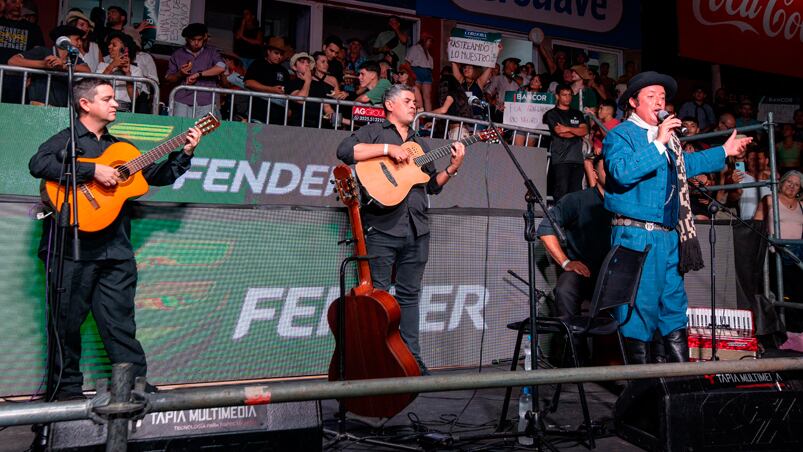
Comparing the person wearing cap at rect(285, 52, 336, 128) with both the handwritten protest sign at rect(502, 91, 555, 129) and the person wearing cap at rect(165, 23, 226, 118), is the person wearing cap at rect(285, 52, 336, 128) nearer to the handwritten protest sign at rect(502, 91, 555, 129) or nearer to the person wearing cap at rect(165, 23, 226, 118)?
the person wearing cap at rect(165, 23, 226, 118)

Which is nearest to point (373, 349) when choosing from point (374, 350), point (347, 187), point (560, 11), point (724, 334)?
point (374, 350)

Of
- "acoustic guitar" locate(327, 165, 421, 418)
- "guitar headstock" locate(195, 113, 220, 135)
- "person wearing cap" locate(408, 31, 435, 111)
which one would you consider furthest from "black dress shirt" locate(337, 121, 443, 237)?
"person wearing cap" locate(408, 31, 435, 111)

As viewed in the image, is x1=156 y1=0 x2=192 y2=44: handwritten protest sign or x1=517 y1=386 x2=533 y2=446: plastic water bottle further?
x1=156 y1=0 x2=192 y2=44: handwritten protest sign

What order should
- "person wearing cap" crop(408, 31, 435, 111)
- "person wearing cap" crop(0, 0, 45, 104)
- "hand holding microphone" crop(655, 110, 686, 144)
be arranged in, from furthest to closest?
"person wearing cap" crop(408, 31, 435, 111)
"person wearing cap" crop(0, 0, 45, 104)
"hand holding microphone" crop(655, 110, 686, 144)

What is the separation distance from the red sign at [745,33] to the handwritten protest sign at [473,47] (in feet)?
18.3

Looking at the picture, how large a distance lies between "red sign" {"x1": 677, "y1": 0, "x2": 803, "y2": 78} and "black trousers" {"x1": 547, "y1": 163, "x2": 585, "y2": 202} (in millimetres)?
6212

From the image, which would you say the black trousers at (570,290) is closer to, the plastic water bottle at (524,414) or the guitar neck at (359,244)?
the plastic water bottle at (524,414)

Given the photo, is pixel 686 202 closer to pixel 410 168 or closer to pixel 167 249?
pixel 410 168

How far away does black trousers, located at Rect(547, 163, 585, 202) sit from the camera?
351 inches

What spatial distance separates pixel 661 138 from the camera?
4.39 meters

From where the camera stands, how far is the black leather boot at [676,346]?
4668mm

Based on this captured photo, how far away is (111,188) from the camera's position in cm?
459

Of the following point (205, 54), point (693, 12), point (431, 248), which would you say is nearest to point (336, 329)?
point (431, 248)

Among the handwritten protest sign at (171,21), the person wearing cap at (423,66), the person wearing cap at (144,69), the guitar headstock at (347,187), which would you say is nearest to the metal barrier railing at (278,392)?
the guitar headstock at (347,187)
